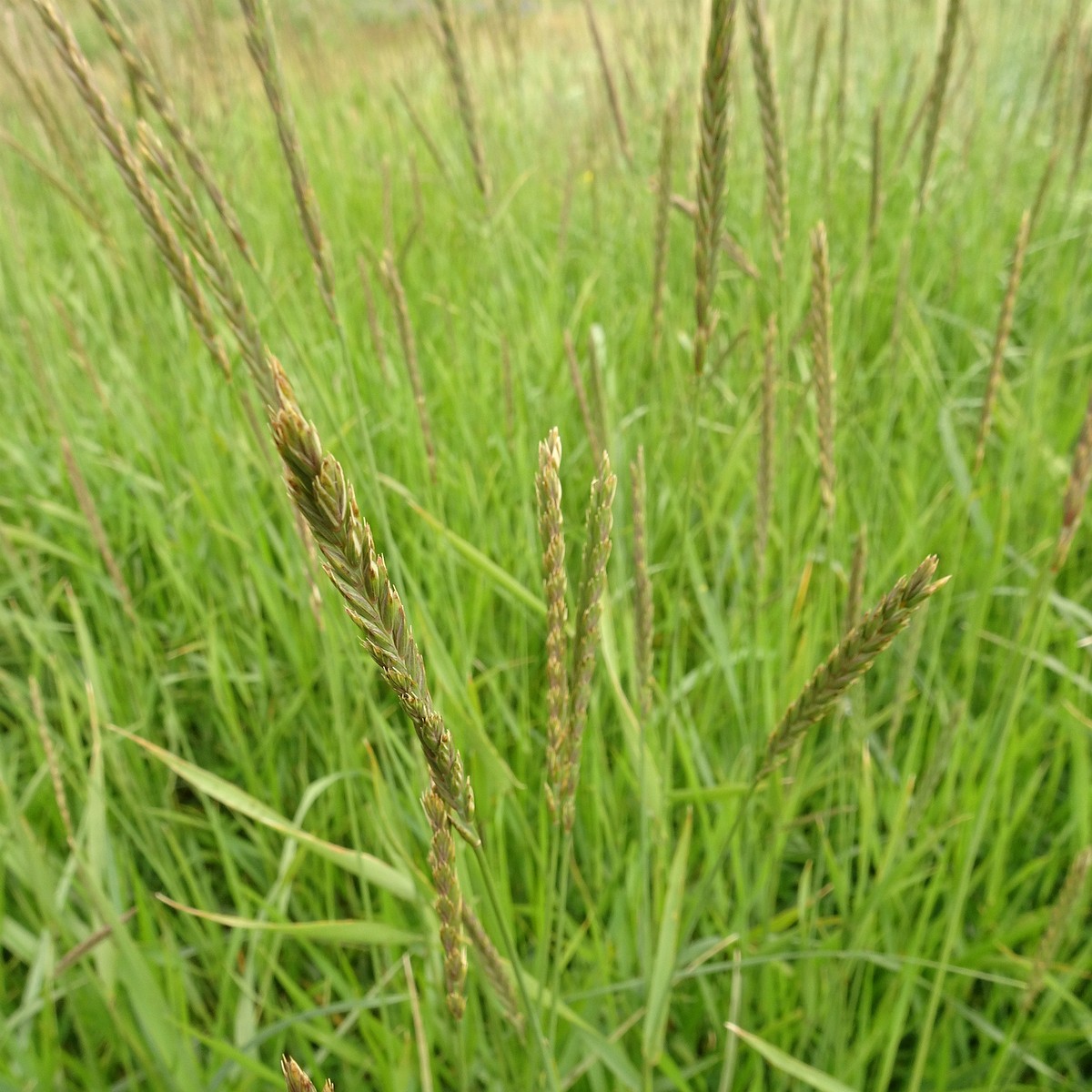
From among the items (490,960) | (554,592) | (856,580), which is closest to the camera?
(554,592)

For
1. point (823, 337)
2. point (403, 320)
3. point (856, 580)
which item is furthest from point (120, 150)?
point (856, 580)

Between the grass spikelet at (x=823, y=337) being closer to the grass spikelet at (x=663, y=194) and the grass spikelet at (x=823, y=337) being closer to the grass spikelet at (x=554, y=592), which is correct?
the grass spikelet at (x=663, y=194)

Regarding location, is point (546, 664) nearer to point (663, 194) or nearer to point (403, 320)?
point (403, 320)

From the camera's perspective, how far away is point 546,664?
0.72 m

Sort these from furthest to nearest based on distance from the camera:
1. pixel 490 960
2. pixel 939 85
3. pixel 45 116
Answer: pixel 45 116, pixel 939 85, pixel 490 960

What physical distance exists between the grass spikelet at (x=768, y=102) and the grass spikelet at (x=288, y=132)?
425mm

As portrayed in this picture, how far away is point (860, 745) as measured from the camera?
3.49ft

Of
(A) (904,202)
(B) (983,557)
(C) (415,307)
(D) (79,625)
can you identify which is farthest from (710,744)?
(A) (904,202)

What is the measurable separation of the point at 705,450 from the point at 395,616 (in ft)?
4.70

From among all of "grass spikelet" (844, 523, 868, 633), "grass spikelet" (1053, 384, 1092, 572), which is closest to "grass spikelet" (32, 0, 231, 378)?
"grass spikelet" (844, 523, 868, 633)

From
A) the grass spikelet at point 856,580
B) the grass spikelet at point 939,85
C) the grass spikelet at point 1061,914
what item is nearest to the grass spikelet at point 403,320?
the grass spikelet at point 856,580

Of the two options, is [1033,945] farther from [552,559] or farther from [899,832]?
[552,559]

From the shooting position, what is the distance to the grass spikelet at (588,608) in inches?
17.8

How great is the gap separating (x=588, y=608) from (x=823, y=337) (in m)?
0.52
